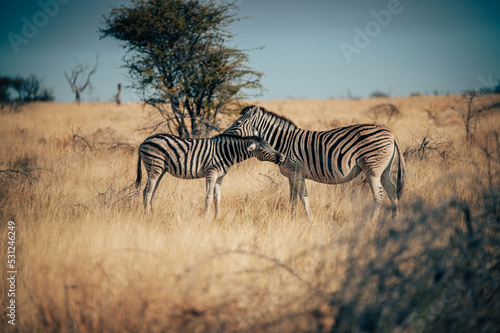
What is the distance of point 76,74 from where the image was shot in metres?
40.8

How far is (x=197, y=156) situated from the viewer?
5453 millimetres

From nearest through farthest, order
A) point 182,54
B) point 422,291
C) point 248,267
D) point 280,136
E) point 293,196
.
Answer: point 422,291, point 248,267, point 293,196, point 280,136, point 182,54

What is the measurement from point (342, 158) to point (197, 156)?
7.94ft

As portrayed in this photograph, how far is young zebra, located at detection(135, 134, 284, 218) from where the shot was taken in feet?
17.8

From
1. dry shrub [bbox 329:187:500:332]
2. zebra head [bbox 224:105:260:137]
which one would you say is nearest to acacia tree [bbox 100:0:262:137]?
A: zebra head [bbox 224:105:260:137]

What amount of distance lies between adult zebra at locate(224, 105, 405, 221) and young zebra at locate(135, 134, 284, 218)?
1.56 ft

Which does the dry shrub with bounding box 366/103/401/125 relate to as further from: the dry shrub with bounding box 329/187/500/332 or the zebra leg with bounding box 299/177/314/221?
the dry shrub with bounding box 329/187/500/332

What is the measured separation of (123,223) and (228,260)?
1978 mm

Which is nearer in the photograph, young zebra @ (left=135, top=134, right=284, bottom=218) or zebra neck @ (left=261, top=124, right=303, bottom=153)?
young zebra @ (left=135, top=134, right=284, bottom=218)

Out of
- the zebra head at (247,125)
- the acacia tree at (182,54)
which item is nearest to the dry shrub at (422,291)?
the zebra head at (247,125)

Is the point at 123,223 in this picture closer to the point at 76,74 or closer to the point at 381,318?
the point at 381,318

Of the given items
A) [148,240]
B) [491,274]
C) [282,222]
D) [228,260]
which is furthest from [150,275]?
[491,274]

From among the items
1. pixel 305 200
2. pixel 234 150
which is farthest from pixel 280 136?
pixel 305 200

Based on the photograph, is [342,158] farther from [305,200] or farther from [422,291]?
[422,291]
